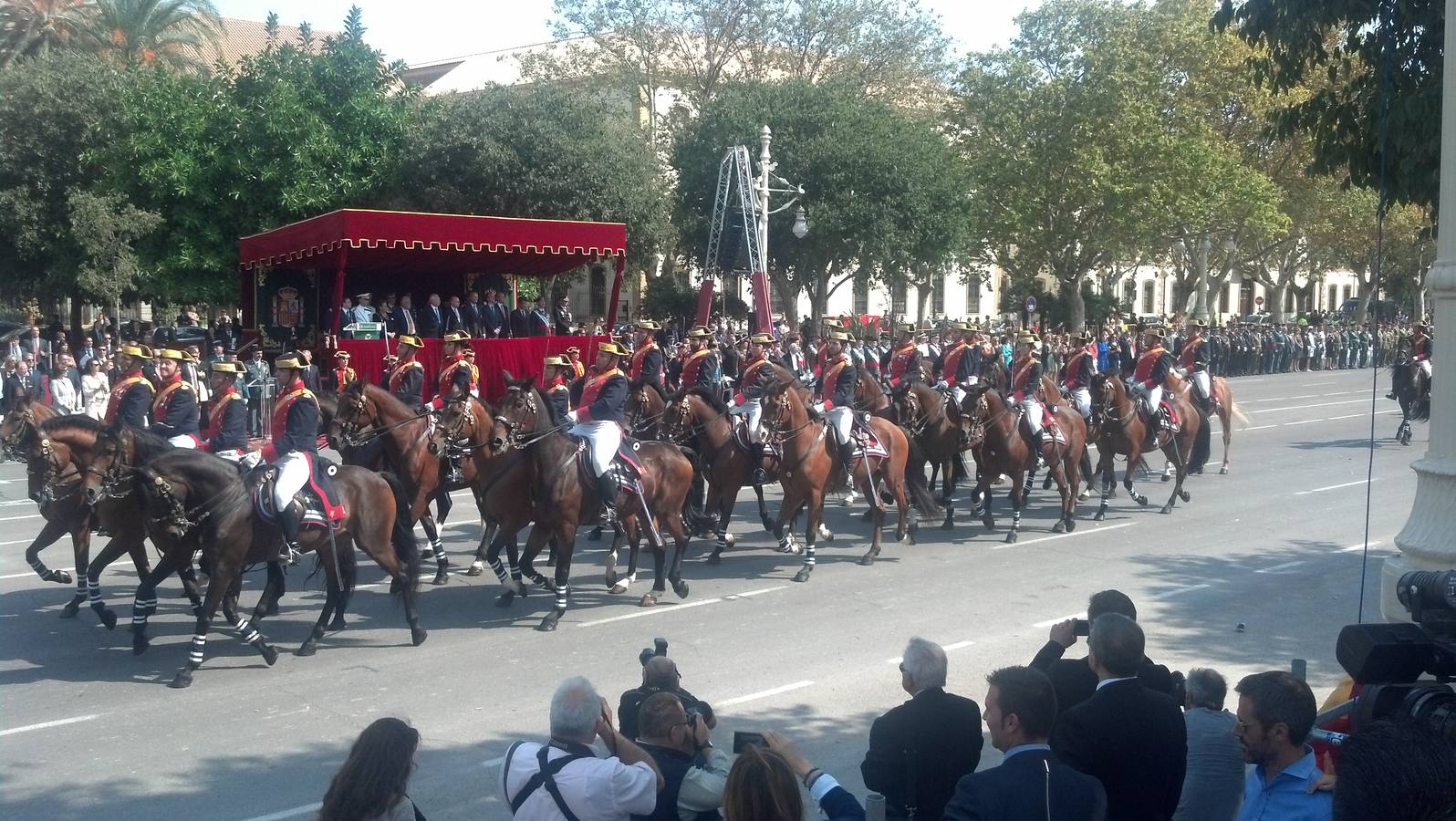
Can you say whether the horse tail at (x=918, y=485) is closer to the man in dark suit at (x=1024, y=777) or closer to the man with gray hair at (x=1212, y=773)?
the man with gray hair at (x=1212, y=773)

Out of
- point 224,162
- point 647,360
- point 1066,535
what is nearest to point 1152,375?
point 1066,535

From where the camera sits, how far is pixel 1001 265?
171ft

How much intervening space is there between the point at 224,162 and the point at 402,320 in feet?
34.8

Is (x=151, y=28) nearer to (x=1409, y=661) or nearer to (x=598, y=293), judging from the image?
(x=598, y=293)

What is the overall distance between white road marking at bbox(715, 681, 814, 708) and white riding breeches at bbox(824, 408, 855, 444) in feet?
18.0

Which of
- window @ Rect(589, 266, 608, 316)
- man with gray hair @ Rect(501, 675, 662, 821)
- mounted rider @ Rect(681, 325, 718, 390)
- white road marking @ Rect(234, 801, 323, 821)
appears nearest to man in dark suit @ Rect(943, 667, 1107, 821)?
man with gray hair @ Rect(501, 675, 662, 821)

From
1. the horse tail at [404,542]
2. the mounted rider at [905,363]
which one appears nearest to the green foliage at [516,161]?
the mounted rider at [905,363]

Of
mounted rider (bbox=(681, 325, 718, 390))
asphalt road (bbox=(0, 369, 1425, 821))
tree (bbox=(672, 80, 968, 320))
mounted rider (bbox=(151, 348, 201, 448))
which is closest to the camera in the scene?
asphalt road (bbox=(0, 369, 1425, 821))

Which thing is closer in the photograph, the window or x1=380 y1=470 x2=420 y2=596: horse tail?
x1=380 y1=470 x2=420 y2=596: horse tail

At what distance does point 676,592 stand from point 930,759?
7.73 m

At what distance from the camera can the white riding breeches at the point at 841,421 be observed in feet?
48.2

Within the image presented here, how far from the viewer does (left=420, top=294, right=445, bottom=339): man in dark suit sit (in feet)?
78.1

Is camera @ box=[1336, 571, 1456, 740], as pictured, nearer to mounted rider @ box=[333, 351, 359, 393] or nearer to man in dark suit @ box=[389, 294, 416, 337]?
mounted rider @ box=[333, 351, 359, 393]

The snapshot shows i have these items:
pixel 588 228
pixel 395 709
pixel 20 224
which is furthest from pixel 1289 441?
pixel 20 224
